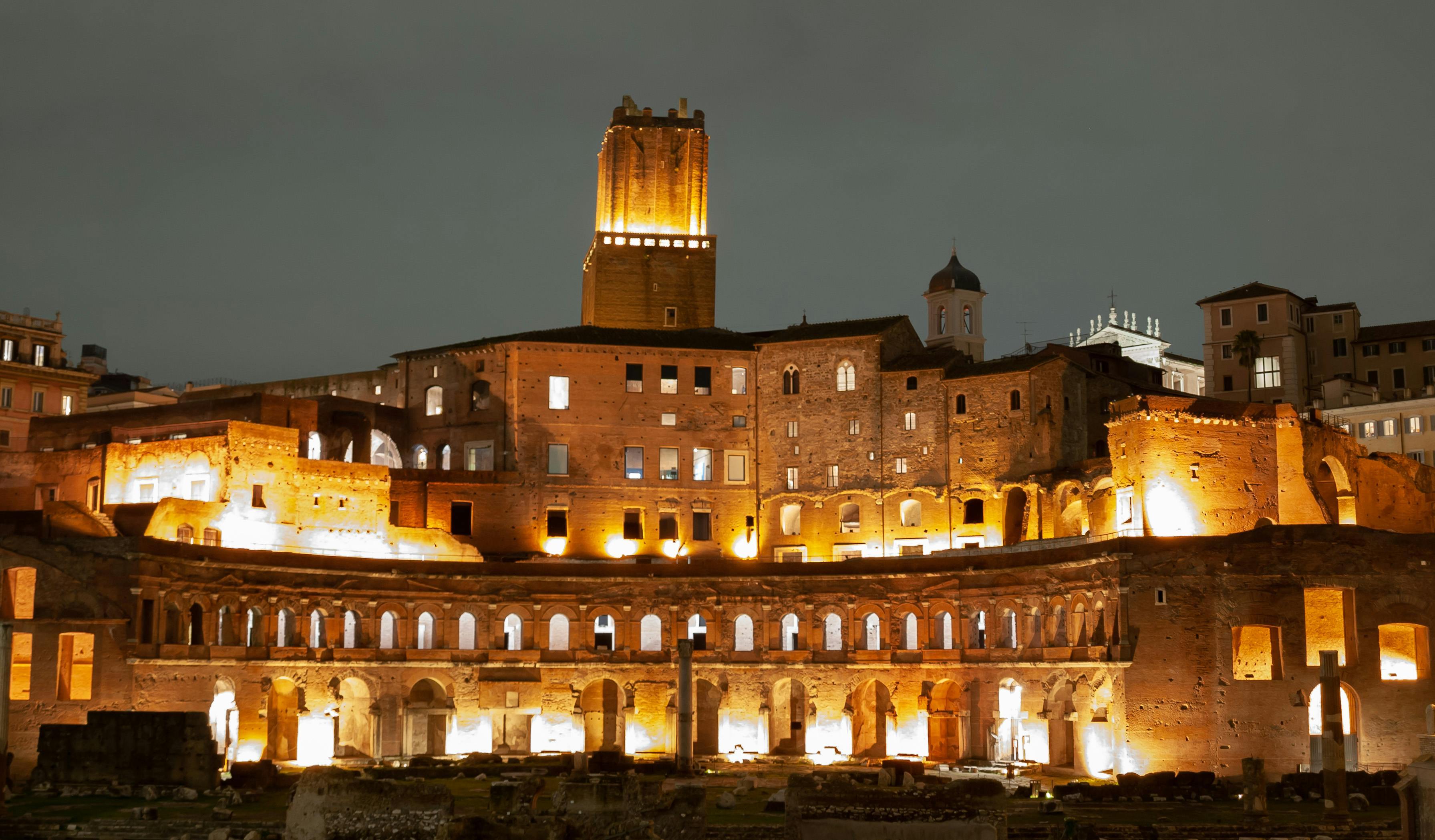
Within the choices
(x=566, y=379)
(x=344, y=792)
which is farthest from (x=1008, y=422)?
(x=344, y=792)

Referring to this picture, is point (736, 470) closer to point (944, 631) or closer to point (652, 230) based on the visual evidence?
point (944, 631)

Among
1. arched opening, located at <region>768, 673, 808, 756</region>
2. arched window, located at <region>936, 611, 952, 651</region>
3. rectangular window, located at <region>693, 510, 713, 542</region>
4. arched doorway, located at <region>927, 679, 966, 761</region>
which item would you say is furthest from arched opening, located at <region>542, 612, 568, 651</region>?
arched doorway, located at <region>927, 679, 966, 761</region>

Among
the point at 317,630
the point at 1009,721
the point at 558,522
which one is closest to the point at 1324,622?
the point at 1009,721

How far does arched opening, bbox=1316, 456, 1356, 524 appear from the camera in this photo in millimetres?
66438

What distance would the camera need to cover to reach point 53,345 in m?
83.3

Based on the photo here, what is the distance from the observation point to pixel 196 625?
60.9 m

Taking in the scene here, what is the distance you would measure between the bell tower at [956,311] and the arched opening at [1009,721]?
32.3 m

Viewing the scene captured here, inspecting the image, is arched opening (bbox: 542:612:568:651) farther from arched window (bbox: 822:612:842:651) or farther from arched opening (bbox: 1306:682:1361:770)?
arched opening (bbox: 1306:682:1361:770)

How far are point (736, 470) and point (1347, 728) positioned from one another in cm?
3193

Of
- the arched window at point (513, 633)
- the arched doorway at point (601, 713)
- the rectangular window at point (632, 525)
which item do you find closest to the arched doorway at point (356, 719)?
the arched window at point (513, 633)

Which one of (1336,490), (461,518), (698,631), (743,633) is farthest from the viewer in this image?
(461,518)

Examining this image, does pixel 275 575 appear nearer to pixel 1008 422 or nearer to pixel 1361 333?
pixel 1008 422

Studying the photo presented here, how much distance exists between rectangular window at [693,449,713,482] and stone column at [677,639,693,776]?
858 inches

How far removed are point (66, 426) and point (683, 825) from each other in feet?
162
